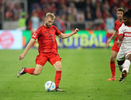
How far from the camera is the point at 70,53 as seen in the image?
16.8m

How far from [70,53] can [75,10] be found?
6.62m

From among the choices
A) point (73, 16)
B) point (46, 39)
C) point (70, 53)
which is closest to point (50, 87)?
point (46, 39)

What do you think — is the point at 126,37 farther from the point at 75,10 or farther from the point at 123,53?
the point at 75,10

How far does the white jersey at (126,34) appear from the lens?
6716 millimetres

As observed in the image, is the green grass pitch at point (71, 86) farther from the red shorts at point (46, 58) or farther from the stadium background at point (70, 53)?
the red shorts at point (46, 58)

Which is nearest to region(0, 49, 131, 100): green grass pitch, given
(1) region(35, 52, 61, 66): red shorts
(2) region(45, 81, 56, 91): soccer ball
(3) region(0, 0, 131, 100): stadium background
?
(3) region(0, 0, 131, 100): stadium background

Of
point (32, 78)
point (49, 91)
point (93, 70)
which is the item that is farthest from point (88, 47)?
point (49, 91)

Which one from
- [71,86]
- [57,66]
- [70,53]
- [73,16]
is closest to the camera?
[57,66]

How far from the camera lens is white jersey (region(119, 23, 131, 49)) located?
6716 millimetres

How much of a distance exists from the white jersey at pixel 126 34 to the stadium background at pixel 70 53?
1140 millimetres

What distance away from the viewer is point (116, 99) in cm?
600

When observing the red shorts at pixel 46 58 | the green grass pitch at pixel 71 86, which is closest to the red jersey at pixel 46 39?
the red shorts at pixel 46 58

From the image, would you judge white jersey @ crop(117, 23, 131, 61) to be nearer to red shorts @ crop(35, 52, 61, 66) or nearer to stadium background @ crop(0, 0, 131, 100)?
stadium background @ crop(0, 0, 131, 100)

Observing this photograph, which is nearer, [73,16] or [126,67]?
[126,67]
